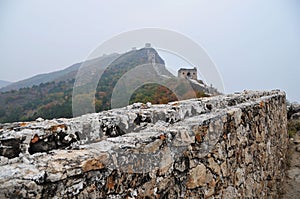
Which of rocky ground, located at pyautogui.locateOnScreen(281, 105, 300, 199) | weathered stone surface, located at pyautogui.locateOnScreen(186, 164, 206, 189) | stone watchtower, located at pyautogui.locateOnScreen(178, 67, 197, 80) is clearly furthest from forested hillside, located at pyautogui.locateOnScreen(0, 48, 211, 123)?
weathered stone surface, located at pyautogui.locateOnScreen(186, 164, 206, 189)

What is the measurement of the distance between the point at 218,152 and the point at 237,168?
537 millimetres

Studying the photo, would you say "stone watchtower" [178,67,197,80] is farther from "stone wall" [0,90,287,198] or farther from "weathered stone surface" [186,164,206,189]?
"weathered stone surface" [186,164,206,189]

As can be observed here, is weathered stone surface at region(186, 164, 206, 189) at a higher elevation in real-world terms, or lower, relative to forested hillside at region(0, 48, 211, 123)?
lower

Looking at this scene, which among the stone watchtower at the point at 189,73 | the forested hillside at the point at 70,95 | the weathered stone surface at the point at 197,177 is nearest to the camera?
the weathered stone surface at the point at 197,177

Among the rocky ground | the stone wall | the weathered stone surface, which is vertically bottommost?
the rocky ground

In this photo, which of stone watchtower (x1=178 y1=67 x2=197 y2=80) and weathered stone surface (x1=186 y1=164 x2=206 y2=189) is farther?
stone watchtower (x1=178 y1=67 x2=197 y2=80)

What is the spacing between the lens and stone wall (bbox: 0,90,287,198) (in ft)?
3.15

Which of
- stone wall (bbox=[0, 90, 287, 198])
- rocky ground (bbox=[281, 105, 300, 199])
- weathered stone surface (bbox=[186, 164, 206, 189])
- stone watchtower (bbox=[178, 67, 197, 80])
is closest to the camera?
stone wall (bbox=[0, 90, 287, 198])

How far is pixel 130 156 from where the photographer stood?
4.10 feet

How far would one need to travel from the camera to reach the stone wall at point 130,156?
0.96m

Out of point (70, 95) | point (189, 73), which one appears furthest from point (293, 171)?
point (70, 95)

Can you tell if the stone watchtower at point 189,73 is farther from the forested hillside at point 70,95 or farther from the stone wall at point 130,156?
the stone wall at point 130,156

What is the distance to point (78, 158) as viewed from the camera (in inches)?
42.0

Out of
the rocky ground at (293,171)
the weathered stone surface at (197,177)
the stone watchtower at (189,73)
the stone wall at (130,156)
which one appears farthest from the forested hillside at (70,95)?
the weathered stone surface at (197,177)
